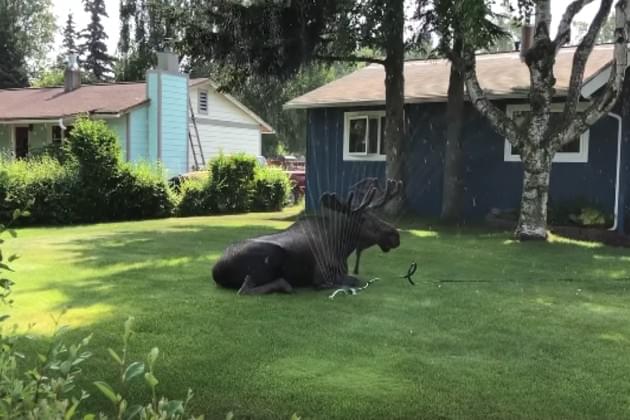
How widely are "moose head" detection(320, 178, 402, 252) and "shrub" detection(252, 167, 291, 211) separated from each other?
1350 centimetres

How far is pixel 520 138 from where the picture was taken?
40.3ft

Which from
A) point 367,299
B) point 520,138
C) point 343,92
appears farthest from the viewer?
point 343,92

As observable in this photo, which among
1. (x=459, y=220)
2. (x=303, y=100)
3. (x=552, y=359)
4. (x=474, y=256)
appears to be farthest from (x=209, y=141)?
(x=552, y=359)

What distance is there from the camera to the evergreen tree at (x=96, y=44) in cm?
6034

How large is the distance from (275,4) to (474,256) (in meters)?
6.65

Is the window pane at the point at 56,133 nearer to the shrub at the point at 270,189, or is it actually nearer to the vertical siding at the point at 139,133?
the vertical siding at the point at 139,133

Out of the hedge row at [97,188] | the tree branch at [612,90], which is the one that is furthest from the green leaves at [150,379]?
the hedge row at [97,188]

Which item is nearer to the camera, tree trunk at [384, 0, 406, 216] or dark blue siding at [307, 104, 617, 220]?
dark blue siding at [307, 104, 617, 220]

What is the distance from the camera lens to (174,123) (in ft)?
88.9

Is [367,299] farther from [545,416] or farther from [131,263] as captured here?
[131,263]

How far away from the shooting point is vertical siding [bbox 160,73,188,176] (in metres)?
26.6

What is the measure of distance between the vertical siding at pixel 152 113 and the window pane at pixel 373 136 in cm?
1088

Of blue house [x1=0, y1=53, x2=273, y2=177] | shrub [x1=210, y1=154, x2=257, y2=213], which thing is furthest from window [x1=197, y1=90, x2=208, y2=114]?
shrub [x1=210, y1=154, x2=257, y2=213]

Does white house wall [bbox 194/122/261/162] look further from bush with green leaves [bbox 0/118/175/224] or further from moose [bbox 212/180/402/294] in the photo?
moose [bbox 212/180/402/294]
